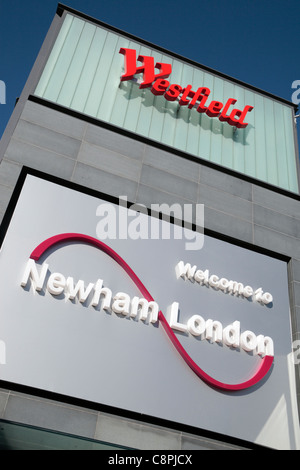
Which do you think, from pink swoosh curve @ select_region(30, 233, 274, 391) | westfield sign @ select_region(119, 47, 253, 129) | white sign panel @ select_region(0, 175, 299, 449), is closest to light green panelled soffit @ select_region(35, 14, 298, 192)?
westfield sign @ select_region(119, 47, 253, 129)

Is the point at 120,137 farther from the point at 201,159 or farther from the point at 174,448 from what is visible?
the point at 174,448

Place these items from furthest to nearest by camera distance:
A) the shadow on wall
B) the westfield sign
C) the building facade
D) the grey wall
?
1. the westfield sign
2. the shadow on wall
3. the grey wall
4. the building facade

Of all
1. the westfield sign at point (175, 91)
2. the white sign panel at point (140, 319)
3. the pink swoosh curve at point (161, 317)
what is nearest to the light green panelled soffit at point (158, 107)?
the westfield sign at point (175, 91)

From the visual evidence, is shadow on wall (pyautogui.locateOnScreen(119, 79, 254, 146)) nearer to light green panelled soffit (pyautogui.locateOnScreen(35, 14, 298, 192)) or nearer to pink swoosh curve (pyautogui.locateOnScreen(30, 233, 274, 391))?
light green panelled soffit (pyautogui.locateOnScreen(35, 14, 298, 192))

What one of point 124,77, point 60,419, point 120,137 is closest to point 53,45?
point 124,77

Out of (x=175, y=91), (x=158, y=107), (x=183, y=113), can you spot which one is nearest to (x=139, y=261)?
(x=158, y=107)

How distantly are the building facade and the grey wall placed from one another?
0.09 feet

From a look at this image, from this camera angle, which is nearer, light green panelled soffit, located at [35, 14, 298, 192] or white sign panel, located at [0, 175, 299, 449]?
white sign panel, located at [0, 175, 299, 449]

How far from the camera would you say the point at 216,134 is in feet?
31.6

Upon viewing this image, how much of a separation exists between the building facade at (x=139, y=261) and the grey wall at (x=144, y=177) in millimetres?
27

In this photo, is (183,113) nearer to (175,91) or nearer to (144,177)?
(175,91)

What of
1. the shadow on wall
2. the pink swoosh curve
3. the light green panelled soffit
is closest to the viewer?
the pink swoosh curve

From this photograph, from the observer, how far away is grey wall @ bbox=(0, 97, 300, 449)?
739cm

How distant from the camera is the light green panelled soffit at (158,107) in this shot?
8.80 m
